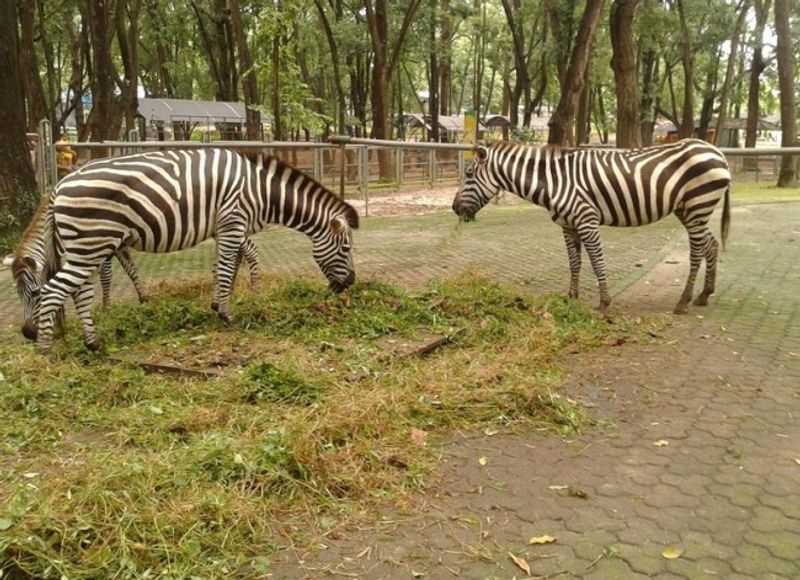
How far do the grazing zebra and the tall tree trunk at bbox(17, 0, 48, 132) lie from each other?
15.2 metres

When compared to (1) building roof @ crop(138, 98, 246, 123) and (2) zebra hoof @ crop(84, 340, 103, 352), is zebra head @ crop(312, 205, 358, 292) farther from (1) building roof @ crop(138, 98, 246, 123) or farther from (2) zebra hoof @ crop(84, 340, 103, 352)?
(1) building roof @ crop(138, 98, 246, 123)

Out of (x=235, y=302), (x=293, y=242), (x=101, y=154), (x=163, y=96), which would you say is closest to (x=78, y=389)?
(x=235, y=302)

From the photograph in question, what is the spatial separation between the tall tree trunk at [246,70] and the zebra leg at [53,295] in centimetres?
1312

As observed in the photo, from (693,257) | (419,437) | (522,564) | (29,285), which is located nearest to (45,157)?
(29,285)

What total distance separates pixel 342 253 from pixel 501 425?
303cm

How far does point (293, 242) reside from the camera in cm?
1271

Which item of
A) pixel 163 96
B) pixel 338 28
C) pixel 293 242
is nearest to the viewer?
pixel 293 242

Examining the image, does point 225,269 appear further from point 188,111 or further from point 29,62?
point 188,111

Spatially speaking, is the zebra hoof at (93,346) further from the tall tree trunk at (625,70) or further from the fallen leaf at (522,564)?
the tall tree trunk at (625,70)

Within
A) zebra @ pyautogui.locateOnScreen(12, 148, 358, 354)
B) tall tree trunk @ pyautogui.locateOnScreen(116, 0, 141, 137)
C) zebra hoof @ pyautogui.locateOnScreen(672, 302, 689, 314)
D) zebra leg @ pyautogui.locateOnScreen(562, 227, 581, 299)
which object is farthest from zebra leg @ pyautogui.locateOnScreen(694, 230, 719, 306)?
tall tree trunk @ pyautogui.locateOnScreen(116, 0, 141, 137)

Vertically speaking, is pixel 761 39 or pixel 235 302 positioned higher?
pixel 761 39

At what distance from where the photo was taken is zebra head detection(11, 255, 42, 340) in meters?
6.18

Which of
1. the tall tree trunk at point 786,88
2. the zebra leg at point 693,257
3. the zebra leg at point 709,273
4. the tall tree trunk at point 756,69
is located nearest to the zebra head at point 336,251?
the zebra leg at point 693,257

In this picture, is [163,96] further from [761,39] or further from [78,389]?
[78,389]
